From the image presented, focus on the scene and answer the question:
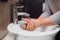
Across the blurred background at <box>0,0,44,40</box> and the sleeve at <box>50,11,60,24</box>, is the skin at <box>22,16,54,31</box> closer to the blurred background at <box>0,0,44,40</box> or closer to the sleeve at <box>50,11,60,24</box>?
the sleeve at <box>50,11,60,24</box>

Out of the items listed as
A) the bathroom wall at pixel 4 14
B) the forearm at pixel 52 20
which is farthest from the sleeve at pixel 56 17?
the bathroom wall at pixel 4 14

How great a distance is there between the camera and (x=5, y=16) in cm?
100

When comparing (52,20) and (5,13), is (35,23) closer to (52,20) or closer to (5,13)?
(52,20)

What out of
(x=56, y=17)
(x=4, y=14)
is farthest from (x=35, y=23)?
(x=4, y=14)

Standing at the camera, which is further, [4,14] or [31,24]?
[4,14]

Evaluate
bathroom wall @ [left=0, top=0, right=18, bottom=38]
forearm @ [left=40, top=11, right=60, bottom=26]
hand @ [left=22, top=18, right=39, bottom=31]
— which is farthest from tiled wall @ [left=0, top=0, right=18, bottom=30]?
forearm @ [left=40, top=11, right=60, bottom=26]

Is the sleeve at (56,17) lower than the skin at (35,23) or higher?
higher

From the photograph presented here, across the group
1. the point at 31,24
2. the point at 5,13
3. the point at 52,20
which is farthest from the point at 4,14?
the point at 52,20

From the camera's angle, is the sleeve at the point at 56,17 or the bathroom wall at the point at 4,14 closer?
the sleeve at the point at 56,17

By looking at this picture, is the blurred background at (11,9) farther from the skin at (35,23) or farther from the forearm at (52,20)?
the forearm at (52,20)

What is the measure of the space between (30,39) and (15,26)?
0.19 m

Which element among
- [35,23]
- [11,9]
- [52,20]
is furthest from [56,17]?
[11,9]

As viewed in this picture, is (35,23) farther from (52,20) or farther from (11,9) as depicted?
(11,9)

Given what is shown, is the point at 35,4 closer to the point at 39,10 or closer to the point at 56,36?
the point at 39,10
